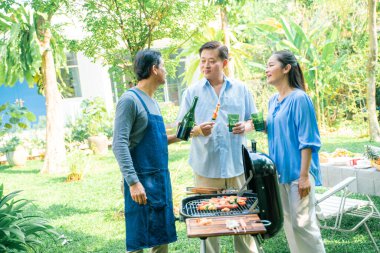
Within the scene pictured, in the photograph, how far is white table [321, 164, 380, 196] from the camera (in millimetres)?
4535

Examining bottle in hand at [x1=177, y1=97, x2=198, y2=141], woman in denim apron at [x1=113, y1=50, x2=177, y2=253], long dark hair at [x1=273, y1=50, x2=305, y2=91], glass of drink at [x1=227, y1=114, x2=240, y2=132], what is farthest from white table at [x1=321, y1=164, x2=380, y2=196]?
woman in denim apron at [x1=113, y1=50, x2=177, y2=253]

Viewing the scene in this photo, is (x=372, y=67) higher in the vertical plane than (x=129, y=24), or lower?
lower

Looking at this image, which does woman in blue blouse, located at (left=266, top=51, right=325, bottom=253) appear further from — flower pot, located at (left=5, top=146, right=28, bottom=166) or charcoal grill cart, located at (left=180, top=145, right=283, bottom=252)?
flower pot, located at (left=5, top=146, right=28, bottom=166)

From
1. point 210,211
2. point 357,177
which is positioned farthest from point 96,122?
point 210,211

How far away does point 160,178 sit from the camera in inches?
123

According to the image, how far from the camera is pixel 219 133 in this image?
365 centimetres

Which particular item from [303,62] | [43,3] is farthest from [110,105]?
[43,3]

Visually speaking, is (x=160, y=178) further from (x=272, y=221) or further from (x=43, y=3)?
(x=43, y=3)

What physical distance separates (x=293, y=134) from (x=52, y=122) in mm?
8915

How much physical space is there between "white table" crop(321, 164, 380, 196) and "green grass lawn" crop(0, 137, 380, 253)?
1.65 ft

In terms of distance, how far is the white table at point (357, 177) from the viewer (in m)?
4.54

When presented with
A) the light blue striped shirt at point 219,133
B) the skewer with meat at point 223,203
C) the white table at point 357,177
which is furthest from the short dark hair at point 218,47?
the white table at point 357,177

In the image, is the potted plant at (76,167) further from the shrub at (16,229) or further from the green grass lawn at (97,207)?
the shrub at (16,229)

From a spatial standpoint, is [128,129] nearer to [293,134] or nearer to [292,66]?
Answer: [293,134]
